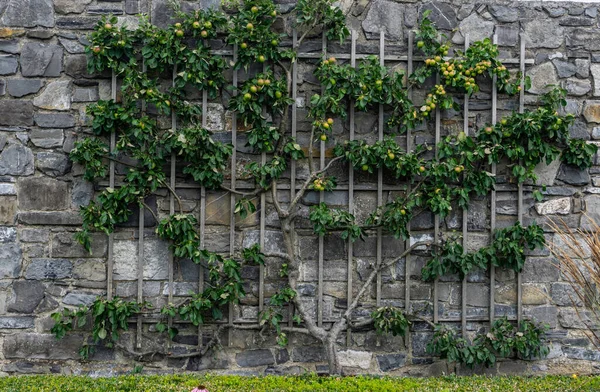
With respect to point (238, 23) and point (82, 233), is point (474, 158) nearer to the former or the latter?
point (238, 23)

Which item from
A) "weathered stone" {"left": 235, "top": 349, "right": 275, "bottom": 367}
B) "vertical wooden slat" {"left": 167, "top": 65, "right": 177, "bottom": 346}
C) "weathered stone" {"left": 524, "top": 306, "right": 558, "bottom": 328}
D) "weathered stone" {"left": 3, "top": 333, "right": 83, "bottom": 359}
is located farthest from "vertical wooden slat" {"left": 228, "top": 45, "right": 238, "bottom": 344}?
"weathered stone" {"left": 524, "top": 306, "right": 558, "bottom": 328}

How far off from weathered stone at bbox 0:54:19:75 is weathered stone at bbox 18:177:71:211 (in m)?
0.70

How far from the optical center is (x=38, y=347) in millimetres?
3961

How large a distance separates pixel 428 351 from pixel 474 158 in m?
1.28

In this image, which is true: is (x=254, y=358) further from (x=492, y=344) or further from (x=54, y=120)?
(x=54, y=120)

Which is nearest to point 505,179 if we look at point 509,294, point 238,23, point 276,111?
point 509,294

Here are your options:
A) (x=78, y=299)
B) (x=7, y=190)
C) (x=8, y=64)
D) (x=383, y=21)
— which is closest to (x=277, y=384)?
(x=78, y=299)

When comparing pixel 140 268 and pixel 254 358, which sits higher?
pixel 140 268

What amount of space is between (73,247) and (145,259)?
1.53 ft

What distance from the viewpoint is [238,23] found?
3965 mm

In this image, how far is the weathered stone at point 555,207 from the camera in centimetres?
415

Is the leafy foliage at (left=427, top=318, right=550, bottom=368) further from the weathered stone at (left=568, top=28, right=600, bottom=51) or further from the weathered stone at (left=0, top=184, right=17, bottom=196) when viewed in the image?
the weathered stone at (left=0, top=184, right=17, bottom=196)

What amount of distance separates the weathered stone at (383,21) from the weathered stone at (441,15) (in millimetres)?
181

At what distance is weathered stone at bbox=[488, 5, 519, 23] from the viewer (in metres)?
4.16
